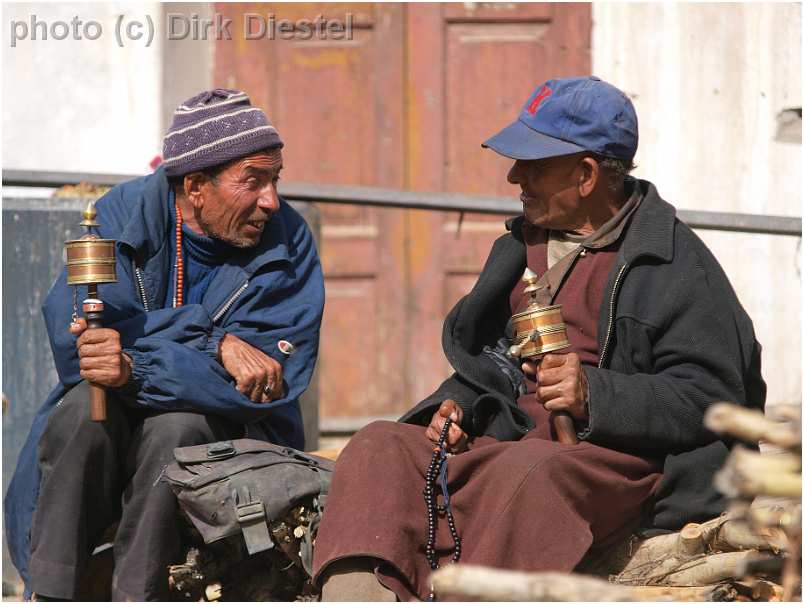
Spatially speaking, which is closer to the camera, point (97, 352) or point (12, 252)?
point (97, 352)

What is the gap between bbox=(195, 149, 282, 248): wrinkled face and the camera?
3.87 m

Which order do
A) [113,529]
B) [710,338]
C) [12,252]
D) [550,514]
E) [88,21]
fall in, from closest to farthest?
[550,514]
[710,338]
[113,529]
[12,252]
[88,21]

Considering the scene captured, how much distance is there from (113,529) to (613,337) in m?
1.55

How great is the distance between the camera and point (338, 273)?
6.99 m

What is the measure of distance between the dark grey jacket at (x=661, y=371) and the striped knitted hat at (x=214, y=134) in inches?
34.5

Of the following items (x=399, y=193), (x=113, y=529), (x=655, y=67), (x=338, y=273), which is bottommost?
(x=113, y=529)

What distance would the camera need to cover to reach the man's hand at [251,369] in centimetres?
370

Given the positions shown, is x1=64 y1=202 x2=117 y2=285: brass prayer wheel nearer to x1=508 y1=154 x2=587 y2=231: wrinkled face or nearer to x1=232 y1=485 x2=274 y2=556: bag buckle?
x1=232 y1=485 x2=274 y2=556: bag buckle

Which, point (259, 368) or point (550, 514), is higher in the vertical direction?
point (259, 368)

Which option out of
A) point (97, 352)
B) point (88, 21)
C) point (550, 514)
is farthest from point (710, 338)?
point (88, 21)

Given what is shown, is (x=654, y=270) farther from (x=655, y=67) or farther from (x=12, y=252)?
(x=655, y=67)

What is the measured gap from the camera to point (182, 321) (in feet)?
12.3

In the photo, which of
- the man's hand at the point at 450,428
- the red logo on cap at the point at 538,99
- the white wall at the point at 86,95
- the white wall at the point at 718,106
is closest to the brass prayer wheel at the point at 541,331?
the man's hand at the point at 450,428

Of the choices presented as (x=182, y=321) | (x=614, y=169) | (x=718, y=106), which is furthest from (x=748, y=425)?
(x=718, y=106)
